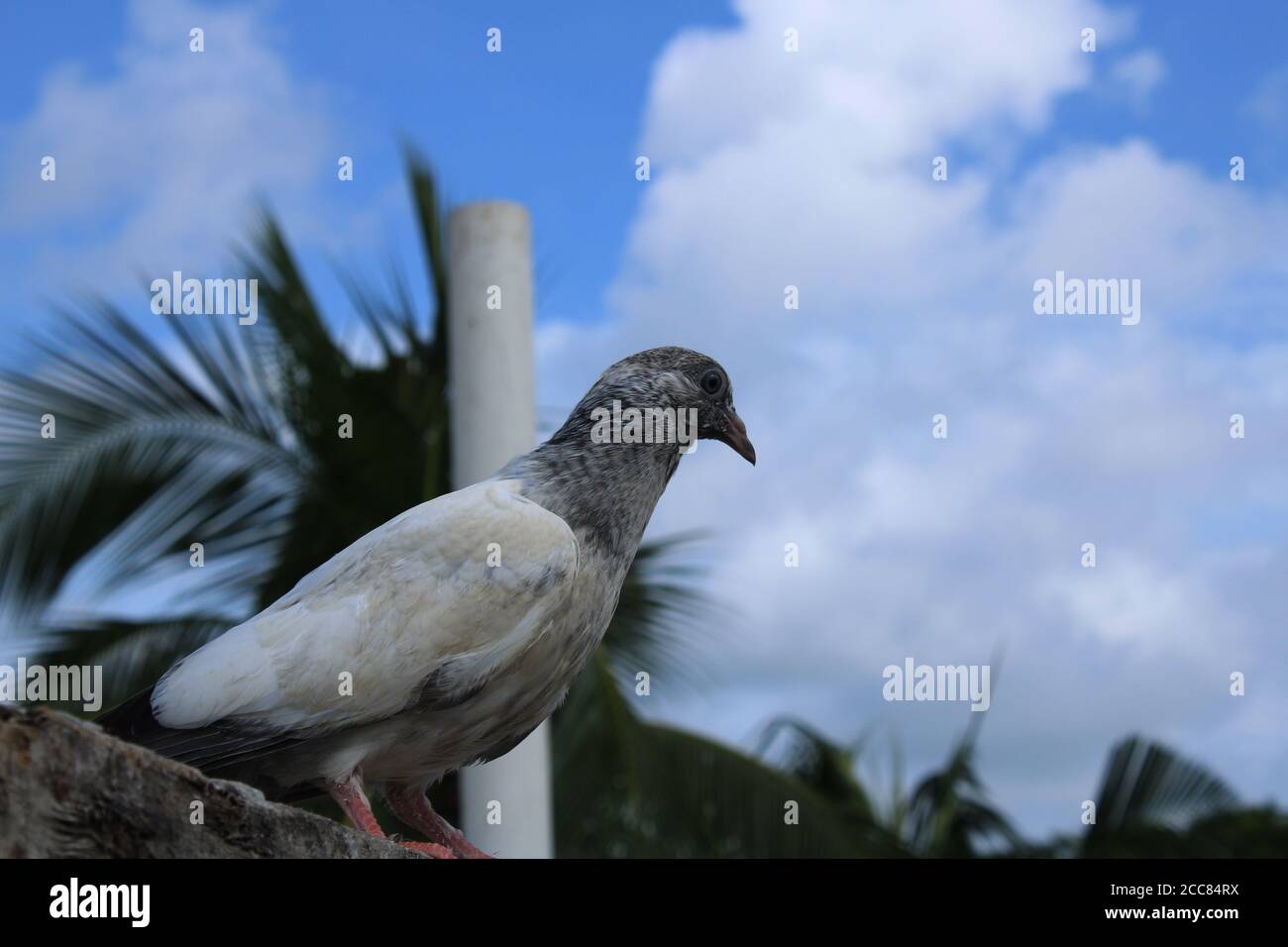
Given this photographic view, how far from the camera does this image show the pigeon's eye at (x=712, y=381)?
4852 mm

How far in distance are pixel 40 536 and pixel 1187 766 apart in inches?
522

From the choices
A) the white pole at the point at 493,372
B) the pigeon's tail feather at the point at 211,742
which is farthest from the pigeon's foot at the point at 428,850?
the white pole at the point at 493,372

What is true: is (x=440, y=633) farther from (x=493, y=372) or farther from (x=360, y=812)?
(x=493, y=372)

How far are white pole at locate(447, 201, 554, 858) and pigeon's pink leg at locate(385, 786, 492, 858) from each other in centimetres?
584

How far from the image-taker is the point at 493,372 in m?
11.3

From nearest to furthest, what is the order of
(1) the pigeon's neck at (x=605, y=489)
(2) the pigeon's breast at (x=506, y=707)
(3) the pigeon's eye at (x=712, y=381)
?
1. (2) the pigeon's breast at (x=506, y=707)
2. (1) the pigeon's neck at (x=605, y=489)
3. (3) the pigeon's eye at (x=712, y=381)

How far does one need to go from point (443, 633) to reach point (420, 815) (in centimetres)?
79

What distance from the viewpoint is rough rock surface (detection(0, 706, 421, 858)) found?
3195 mm

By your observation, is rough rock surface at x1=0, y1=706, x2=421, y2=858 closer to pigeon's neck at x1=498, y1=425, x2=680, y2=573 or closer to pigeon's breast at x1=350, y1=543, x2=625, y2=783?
pigeon's breast at x1=350, y1=543, x2=625, y2=783

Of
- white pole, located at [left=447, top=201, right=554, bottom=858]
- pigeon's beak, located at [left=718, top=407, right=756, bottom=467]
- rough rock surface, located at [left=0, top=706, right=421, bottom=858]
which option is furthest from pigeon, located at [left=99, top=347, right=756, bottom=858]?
white pole, located at [left=447, top=201, right=554, bottom=858]

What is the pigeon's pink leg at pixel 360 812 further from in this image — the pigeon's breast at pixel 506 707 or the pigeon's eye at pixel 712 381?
the pigeon's eye at pixel 712 381
